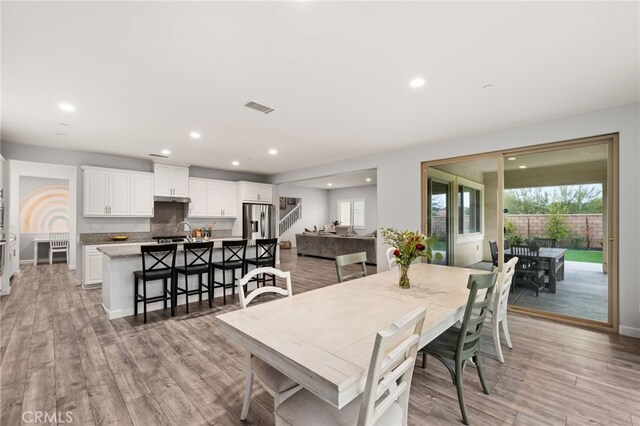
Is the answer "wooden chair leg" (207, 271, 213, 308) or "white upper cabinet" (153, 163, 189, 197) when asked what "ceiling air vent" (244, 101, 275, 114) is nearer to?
"wooden chair leg" (207, 271, 213, 308)

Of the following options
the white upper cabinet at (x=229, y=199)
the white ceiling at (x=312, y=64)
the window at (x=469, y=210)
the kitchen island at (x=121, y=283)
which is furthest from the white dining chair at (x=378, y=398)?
the white upper cabinet at (x=229, y=199)

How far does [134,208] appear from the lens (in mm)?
5926

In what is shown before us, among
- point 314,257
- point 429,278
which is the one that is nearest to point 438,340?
point 429,278

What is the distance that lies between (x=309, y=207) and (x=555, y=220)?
31.4ft

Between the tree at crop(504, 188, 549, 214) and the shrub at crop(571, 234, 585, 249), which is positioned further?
the tree at crop(504, 188, 549, 214)

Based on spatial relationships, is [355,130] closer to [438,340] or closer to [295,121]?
[295,121]

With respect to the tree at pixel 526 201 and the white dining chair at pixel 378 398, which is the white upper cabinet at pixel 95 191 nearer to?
the white dining chair at pixel 378 398

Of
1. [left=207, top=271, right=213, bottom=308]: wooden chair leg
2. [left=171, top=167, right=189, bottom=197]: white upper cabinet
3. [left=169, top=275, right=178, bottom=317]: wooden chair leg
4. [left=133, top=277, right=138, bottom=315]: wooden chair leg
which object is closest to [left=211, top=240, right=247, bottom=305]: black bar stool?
[left=207, top=271, right=213, bottom=308]: wooden chair leg

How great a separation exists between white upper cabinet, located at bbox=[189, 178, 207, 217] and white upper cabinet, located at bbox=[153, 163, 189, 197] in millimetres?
166

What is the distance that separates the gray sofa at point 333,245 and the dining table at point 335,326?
17.8 feet

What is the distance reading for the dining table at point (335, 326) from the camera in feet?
3.56

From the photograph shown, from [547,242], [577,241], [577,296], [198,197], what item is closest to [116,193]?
[198,197]

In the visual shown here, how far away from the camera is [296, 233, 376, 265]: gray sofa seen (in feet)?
26.1

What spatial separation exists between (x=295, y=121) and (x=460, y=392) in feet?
10.8
